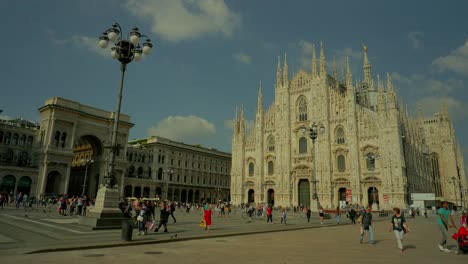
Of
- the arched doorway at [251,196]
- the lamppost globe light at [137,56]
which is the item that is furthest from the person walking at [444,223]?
the arched doorway at [251,196]

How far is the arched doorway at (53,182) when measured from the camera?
49.1m

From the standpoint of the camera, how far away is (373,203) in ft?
136

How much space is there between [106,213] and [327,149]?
38233mm

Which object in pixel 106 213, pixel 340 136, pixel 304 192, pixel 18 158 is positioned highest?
pixel 340 136

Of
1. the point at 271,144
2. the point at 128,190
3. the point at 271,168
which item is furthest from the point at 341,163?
the point at 128,190

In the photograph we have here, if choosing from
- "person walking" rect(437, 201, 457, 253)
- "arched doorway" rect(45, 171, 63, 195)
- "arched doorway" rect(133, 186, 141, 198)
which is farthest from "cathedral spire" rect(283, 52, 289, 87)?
"person walking" rect(437, 201, 457, 253)

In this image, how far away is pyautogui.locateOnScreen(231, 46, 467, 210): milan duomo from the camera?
42125 millimetres

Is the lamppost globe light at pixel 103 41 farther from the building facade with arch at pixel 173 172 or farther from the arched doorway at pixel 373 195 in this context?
the building facade with arch at pixel 173 172

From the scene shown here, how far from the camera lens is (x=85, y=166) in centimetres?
5981

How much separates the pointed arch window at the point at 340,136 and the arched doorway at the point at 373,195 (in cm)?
792

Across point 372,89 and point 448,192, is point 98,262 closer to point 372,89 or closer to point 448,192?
point 372,89

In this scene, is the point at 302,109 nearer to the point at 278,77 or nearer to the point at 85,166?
the point at 278,77

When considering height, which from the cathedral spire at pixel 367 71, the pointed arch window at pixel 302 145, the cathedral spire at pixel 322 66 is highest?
the cathedral spire at pixel 367 71

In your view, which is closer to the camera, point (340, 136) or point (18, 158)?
point (340, 136)
